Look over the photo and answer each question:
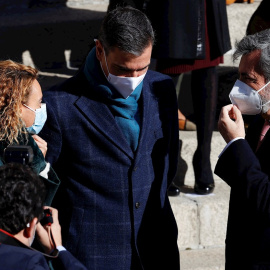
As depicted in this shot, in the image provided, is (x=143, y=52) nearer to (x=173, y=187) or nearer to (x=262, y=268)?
(x=262, y=268)

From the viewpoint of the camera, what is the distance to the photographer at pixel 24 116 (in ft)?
9.76

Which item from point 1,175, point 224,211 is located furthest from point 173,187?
point 1,175

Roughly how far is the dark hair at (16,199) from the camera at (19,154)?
17cm

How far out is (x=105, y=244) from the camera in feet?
10.6

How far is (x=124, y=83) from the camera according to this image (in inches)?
123

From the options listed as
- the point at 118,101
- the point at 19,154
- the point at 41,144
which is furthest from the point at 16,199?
the point at 118,101

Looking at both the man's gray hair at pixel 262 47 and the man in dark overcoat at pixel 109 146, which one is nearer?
the man's gray hair at pixel 262 47

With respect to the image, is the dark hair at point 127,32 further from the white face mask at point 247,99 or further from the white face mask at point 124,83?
the white face mask at point 247,99

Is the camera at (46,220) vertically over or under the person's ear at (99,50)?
under

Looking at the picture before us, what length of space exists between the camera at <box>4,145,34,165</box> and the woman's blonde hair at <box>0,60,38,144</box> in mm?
181

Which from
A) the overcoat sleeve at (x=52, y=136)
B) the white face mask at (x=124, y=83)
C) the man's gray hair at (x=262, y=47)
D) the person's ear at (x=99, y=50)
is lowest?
the overcoat sleeve at (x=52, y=136)

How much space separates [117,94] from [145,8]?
154 centimetres

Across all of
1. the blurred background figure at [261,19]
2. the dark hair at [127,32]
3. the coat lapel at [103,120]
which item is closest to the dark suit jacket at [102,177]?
the coat lapel at [103,120]

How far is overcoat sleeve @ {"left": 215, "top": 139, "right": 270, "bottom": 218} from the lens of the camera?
278cm
